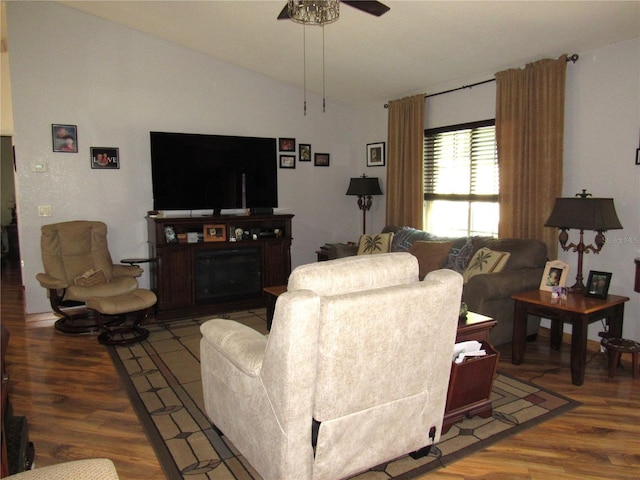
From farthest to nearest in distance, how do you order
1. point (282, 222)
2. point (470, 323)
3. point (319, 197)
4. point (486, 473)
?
point (319, 197), point (282, 222), point (470, 323), point (486, 473)

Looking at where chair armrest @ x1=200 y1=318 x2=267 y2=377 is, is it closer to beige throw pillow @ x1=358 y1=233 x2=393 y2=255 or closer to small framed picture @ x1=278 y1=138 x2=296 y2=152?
beige throw pillow @ x1=358 y1=233 x2=393 y2=255

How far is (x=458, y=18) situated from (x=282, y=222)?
2.96m

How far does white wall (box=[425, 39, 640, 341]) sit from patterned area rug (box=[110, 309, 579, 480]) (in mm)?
1331

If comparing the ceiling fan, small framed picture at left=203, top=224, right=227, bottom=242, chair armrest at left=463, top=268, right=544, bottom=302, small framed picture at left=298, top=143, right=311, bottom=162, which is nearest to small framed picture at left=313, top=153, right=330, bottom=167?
small framed picture at left=298, top=143, right=311, bottom=162

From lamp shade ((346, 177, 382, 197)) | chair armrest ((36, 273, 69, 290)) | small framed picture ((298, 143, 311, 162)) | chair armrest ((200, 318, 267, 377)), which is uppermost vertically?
small framed picture ((298, 143, 311, 162))

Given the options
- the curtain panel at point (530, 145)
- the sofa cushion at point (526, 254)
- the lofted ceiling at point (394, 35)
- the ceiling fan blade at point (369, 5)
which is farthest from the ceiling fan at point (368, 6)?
the sofa cushion at point (526, 254)

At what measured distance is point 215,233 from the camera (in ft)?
16.6

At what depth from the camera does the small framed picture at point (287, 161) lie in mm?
5895

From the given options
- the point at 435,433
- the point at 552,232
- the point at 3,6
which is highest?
the point at 3,6

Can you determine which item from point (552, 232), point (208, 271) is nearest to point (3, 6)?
point (208, 271)

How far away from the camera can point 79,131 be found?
15.6 feet

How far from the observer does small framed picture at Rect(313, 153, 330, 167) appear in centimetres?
616

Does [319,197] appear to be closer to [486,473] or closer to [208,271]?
[208,271]

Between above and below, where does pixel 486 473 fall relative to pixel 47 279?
below
